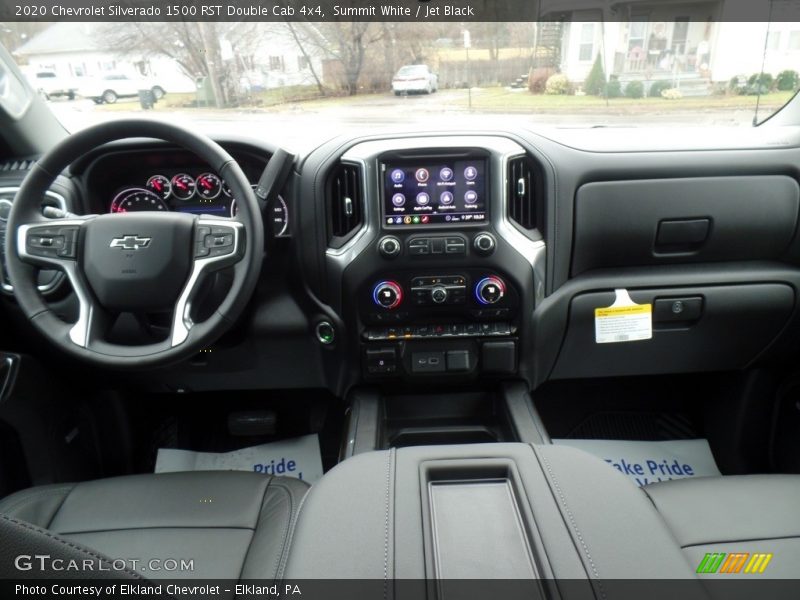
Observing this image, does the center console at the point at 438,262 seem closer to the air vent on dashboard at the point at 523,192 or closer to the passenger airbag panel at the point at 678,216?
the air vent on dashboard at the point at 523,192

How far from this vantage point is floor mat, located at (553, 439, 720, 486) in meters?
2.19

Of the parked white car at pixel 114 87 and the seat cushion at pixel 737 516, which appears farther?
the parked white car at pixel 114 87

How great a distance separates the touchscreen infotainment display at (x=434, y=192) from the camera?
5.60 feet

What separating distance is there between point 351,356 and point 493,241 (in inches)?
22.5

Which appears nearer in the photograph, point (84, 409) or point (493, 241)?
point (493, 241)

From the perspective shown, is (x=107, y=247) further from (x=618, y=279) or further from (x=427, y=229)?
(x=618, y=279)

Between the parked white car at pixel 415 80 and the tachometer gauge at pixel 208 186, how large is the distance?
622mm

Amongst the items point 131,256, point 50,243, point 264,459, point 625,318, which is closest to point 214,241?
point 131,256

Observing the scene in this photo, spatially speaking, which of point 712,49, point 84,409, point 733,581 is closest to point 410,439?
point 733,581

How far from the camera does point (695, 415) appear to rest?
234 cm

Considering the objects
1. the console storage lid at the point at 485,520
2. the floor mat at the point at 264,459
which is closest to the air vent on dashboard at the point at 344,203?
the console storage lid at the point at 485,520

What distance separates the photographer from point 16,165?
6.27ft

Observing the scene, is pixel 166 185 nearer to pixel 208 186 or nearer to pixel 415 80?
pixel 208 186

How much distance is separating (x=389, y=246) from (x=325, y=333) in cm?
37
